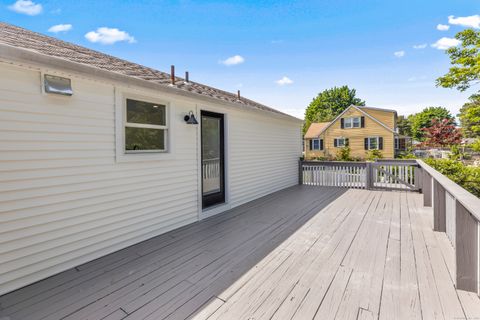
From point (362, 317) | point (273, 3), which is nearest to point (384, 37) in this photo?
point (273, 3)

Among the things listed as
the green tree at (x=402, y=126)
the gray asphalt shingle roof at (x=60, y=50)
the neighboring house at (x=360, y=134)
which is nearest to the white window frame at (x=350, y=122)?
the neighboring house at (x=360, y=134)

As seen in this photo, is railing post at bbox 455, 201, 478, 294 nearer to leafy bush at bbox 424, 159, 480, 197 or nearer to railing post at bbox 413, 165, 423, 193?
railing post at bbox 413, 165, 423, 193

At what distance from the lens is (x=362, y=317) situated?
1846 mm

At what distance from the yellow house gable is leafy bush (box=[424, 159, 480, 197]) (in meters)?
11.1

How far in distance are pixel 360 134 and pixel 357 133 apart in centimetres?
26

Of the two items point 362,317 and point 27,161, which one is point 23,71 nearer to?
point 27,161

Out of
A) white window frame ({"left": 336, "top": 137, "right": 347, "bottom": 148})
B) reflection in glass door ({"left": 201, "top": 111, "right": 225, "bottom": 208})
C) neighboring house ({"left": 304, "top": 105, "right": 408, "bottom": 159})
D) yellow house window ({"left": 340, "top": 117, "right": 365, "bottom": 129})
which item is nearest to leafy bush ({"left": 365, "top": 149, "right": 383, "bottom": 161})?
neighboring house ({"left": 304, "top": 105, "right": 408, "bottom": 159})

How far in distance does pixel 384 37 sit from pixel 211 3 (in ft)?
24.4

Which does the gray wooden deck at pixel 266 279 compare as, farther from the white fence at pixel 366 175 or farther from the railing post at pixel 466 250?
the white fence at pixel 366 175

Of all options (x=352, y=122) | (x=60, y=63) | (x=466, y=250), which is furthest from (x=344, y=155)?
(x=60, y=63)

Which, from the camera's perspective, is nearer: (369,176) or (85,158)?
(85,158)

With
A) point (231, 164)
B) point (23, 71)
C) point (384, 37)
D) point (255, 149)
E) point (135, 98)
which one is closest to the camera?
point (23, 71)

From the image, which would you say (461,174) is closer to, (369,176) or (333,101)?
(369,176)

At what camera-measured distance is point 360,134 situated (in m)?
19.8
